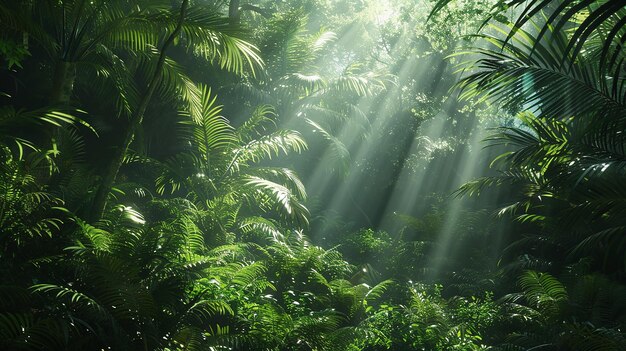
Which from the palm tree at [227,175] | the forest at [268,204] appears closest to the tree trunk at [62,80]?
the forest at [268,204]

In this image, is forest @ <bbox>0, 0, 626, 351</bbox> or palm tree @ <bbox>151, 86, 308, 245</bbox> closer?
forest @ <bbox>0, 0, 626, 351</bbox>

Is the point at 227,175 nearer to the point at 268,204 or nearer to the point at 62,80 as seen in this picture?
the point at 268,204

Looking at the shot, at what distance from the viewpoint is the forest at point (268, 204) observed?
4684 millimetres

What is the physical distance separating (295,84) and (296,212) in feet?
18.0

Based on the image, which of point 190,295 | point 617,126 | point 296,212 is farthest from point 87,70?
point 617,126

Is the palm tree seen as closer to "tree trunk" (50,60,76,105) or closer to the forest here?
the forest

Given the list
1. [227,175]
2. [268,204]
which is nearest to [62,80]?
[227,175]

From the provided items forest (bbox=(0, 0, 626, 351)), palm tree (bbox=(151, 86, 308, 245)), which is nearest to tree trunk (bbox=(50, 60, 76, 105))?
forest (bbox=(0, 0, 626, 351))

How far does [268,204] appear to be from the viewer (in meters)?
9.65

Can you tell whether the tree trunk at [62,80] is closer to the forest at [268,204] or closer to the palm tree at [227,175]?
the forest at [268,204]

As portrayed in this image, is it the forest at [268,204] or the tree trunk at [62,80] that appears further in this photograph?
the tree trunk at [62,80]

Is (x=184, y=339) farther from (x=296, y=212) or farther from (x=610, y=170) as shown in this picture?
(x=610, y=170)

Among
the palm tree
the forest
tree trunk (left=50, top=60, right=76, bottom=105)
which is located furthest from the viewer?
the palm tree

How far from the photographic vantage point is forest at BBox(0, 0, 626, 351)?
468cm
